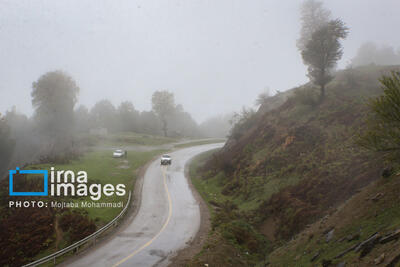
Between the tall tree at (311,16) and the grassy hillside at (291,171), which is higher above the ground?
the tall tree at (311,16)

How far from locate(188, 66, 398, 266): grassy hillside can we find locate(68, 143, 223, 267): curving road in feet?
6.72

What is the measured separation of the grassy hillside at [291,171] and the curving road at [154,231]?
2.05 m

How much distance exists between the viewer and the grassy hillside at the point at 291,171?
16.4 metres

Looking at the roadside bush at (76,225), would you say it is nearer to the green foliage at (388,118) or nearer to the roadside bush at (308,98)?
the green foliage at (388,118)

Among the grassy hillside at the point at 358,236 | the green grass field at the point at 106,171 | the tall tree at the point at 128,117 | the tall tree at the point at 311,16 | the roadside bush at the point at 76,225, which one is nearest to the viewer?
the grassy hillside at the point at 358,236

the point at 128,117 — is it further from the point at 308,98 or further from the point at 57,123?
the point at 308,98

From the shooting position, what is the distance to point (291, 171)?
76.1ft

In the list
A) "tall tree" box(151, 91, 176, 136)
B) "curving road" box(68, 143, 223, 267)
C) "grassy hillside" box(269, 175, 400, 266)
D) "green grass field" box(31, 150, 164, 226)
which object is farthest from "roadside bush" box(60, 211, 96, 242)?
"tall tree" box(151, 91, 176, 136)

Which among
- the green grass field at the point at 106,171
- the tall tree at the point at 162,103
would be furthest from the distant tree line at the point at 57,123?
the green grass field at the point at 106,171

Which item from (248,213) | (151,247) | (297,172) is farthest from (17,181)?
(297,172)

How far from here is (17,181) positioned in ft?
78.8

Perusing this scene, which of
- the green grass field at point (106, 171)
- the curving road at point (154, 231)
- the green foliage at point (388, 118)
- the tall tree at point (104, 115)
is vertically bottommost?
the curving road at point (154, 231)

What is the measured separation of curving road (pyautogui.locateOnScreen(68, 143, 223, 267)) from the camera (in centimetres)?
1324

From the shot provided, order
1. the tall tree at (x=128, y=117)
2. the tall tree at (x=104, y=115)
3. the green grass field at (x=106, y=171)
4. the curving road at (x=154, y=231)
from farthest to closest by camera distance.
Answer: the tall tree at (x=128, y=117) → the tall tree at (x=104, y=115) → the green grass field at (x=106, y=171) → the curving road at (x=154, y=231)
